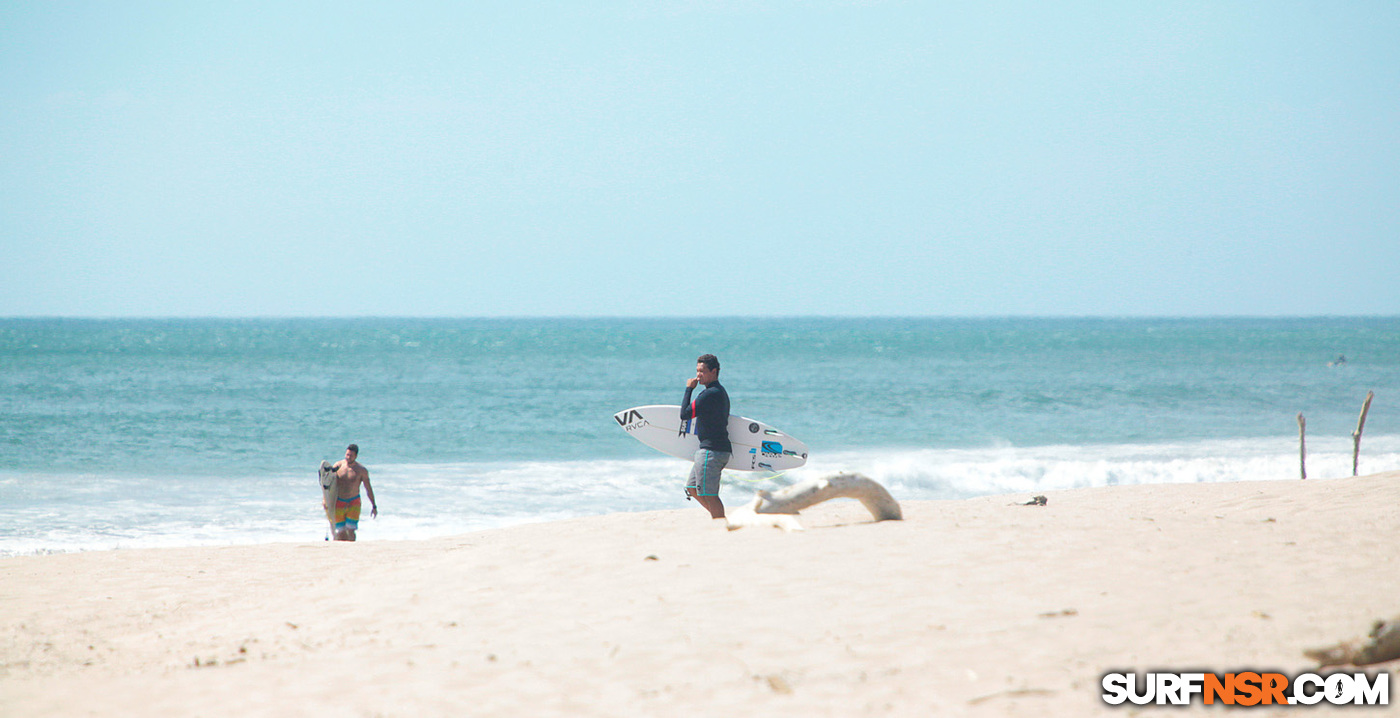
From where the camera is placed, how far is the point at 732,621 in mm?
4934

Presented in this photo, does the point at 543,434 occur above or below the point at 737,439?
below

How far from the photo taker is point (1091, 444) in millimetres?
22125

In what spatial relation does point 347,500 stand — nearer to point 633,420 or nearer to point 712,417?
point 633,420

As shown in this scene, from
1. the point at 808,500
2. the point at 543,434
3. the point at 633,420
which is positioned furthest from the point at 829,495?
the point at 543,434

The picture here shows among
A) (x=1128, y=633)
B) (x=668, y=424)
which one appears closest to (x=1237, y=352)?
(x=668, y=424)

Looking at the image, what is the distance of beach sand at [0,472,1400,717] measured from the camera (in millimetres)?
3996

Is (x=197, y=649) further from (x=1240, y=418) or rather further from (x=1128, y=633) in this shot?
(x=1240, y=418)

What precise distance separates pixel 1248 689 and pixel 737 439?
7.14m

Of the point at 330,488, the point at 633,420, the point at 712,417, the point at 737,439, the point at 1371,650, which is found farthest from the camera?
the point at 633,420

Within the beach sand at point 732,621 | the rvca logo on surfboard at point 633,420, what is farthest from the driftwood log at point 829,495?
the rvca logo on surfboard at point 633,420

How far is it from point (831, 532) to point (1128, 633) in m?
2.66

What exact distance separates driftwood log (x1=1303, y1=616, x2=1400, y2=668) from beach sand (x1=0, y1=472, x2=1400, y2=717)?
5.1 inches

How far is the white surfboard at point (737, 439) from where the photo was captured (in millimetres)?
10430

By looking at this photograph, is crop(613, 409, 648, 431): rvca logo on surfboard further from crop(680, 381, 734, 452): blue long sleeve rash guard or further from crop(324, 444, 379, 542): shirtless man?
crop(680, 381, 734, 452): blue long sleeve rash guard
